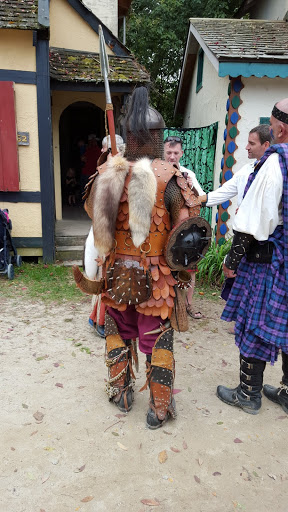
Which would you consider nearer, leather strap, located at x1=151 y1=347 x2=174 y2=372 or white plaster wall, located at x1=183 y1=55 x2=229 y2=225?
leather strap, located at x1=151 y1=347 x2=174 y2=372

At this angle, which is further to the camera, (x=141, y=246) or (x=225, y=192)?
(x=225, y=192)

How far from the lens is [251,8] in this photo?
12.0 meters

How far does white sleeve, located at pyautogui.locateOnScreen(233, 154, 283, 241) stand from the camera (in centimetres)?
220

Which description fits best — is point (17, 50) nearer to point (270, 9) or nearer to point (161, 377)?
point (161, 377)

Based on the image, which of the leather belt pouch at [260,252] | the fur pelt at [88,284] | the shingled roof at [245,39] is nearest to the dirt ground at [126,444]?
the fur pelt at [88,284]

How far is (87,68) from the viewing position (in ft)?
21.2

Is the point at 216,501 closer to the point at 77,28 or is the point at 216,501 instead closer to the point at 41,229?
the point at 41,229

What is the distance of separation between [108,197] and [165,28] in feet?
47.2

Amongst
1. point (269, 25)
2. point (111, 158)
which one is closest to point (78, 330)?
point (111, 158)

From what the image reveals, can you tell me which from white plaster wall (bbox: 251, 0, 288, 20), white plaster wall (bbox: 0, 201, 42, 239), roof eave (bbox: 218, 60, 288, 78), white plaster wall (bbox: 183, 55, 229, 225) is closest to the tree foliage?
white plaster wall (bbox: 251, 0, 288, 20)

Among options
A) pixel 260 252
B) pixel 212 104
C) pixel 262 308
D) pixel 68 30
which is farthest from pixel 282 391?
pixel 68 30

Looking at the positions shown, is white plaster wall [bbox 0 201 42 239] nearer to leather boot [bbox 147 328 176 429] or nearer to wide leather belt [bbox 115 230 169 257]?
wide leather belt [bbox 115 230 169 257]

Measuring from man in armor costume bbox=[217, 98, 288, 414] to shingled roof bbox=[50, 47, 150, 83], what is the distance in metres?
4.65

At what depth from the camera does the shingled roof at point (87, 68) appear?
615 centimetres
